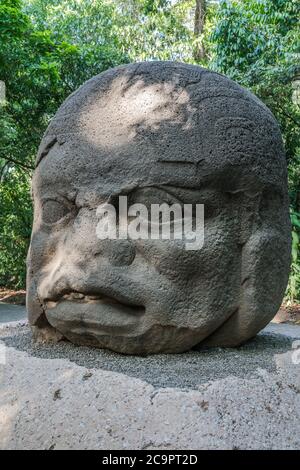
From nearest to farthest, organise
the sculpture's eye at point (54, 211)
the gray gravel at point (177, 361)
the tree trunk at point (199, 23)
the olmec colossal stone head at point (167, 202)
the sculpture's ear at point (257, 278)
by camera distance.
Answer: the gray gravel at point (177, 361) → the olmec colossal stone head at point (167, 202) → the sculpture's ear at point (257, 278) → the sculpture's eye at point (54, 211) → the tree trunk at point (199, 23)

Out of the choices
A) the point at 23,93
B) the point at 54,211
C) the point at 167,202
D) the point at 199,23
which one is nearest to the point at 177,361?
the point at 167,202

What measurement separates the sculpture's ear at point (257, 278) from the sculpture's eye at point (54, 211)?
1.04 meters

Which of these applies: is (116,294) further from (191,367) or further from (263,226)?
(263,226)

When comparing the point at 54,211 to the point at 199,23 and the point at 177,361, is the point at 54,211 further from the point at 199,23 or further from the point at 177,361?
the point at 199,23

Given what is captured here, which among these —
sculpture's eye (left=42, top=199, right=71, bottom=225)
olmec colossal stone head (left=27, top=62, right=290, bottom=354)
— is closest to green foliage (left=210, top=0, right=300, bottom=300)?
olmec colossal stone head (left=27, top=62, right=290, bottom=354)

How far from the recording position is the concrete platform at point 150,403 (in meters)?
2.01

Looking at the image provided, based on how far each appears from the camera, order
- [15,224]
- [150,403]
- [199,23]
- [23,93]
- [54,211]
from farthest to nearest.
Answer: [199,23], [15,224], [23,93], [54,211], [150,403]

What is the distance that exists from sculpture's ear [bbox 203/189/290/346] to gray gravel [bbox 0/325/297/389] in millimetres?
122

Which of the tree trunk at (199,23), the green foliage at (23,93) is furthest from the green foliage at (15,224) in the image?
the tree trunk at (199,23)

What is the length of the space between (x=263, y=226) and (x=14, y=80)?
6.83 meters

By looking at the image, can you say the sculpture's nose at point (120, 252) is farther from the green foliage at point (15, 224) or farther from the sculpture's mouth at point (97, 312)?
the green foliage at point (15, 224)

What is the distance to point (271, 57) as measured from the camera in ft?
28.1

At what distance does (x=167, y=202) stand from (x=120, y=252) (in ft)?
1.22
